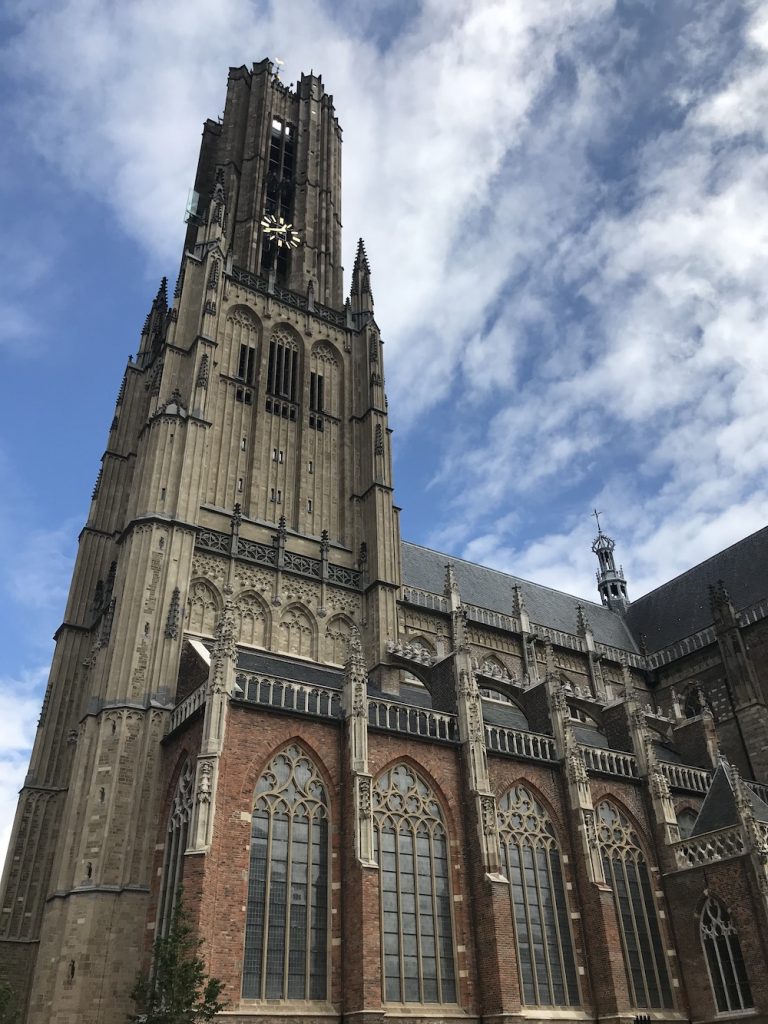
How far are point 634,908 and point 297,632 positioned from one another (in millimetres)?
15214

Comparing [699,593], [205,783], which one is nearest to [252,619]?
[205,783]

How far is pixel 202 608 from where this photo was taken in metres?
30.1

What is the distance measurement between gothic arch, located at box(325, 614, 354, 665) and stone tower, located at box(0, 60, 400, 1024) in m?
0.10

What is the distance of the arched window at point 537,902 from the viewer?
75.9ft

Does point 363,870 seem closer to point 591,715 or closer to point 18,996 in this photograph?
point 18,996

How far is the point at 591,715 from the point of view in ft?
118

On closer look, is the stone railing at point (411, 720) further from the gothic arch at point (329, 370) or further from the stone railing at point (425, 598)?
the gothic arch at point (329, 370)

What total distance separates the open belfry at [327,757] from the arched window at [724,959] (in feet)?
0.28

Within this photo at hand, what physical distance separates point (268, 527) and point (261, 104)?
104 feet

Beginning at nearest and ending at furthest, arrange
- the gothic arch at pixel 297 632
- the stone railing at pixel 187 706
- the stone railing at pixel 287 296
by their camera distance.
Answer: the stone railing at pixel 187 706, the gothic arch at pixel 297 632, the stone railing at pixel 287 296

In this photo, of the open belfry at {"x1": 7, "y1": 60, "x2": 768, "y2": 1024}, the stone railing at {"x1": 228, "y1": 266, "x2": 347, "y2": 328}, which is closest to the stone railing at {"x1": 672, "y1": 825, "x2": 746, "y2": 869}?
the open belfry at {"x1": 7, "y1": 60, "x2": 768, "y2": 1024}

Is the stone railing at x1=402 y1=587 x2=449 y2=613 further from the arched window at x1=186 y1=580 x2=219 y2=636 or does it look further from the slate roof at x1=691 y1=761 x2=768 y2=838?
the slate roof at x1=691 y1=761 x2=768 y2=838

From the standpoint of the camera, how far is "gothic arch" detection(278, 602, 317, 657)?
104 ft

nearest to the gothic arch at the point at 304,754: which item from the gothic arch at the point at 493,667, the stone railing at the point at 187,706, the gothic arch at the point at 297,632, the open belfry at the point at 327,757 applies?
the open belfry at the point at 327,757
